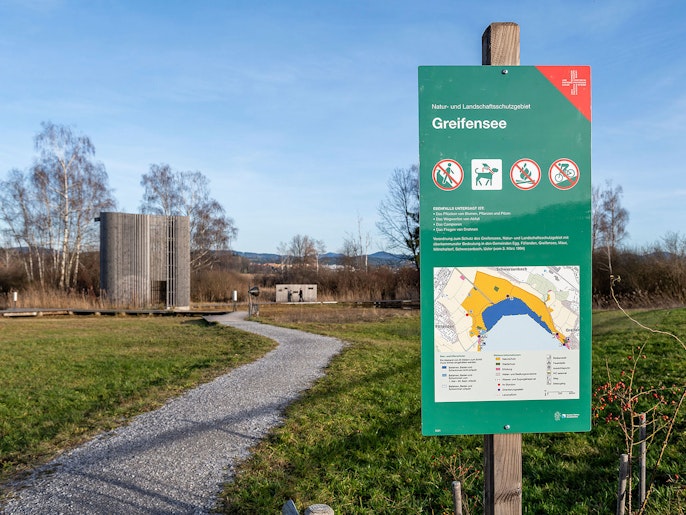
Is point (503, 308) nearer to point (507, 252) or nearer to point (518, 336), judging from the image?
point (518, 336)

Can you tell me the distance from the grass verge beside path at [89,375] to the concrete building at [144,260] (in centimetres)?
1033

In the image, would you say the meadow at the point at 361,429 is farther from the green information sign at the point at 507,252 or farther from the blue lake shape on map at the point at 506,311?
the blue lake shape on map at the point at 506,311

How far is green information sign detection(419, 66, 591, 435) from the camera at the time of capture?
2.21 m

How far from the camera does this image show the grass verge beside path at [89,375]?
564cm

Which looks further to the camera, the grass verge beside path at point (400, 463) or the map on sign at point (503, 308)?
the grass verge beside path at point (400, 463)

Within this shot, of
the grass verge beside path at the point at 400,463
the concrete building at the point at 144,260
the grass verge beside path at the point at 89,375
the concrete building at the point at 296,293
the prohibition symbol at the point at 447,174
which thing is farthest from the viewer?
the concrete building at the point at 296,293

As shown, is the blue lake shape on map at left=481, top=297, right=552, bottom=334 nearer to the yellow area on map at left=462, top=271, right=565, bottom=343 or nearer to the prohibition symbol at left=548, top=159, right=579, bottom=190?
the yellow area on map at left=462, top=271, right=565, bottom=343

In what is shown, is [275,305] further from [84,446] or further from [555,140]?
[555,140]

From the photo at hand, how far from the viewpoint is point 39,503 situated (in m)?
3.89

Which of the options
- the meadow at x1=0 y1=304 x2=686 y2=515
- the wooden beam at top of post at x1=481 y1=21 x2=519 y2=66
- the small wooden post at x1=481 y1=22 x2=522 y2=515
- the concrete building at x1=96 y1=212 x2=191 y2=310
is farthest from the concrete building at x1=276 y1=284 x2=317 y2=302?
the wooden beam at top of post at x1=481 y1=21 x2=519 y2=66

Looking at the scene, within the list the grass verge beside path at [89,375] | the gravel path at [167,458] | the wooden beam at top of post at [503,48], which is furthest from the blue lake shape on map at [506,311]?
the grass verge beside path at [89,375]

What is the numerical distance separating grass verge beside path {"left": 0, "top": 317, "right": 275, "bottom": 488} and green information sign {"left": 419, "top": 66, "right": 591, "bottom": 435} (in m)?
4.11

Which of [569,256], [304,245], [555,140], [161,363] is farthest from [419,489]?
[304,245]

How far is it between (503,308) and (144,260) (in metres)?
27.7
